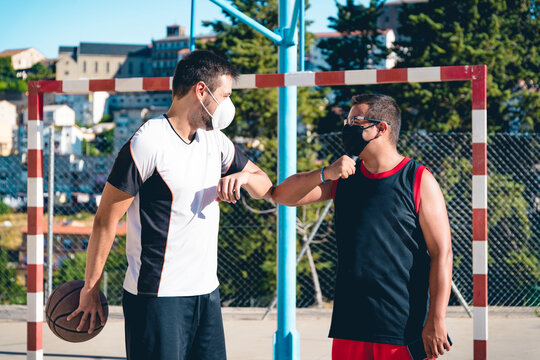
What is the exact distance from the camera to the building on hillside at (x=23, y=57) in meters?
146

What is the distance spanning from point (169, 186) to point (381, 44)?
31254mm

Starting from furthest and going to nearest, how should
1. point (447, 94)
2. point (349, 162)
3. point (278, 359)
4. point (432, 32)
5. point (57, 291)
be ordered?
1. point (432, 32)
2. point (447, 94)
3. point (278, 359)
4. point (57, 291)
5. point (349, 162)

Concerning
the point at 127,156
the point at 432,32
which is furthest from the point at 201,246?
the point at 432,32

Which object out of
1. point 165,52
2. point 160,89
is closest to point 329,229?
point 160,89

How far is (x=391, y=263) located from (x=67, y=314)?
164 cm

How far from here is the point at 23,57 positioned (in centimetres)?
14950

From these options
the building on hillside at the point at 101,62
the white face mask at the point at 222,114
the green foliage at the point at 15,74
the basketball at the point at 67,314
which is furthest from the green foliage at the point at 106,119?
the white face mask at the point at 222,114

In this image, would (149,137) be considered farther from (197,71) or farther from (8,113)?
(8,113)

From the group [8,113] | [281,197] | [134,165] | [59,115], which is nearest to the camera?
[134,165]

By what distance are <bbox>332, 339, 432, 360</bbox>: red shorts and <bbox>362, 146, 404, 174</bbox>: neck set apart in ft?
2.66

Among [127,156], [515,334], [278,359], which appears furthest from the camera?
[515,334]

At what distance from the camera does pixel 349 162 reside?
9.80ft

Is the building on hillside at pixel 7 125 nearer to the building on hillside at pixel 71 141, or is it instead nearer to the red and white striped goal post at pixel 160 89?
the building on hillside at pixel 71 141

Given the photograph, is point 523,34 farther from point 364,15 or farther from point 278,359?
point 278,359
